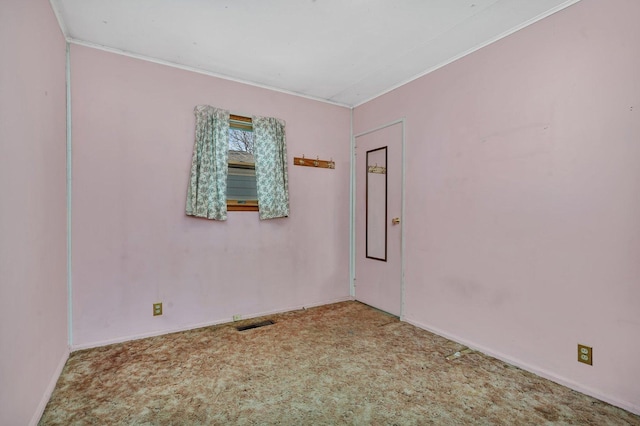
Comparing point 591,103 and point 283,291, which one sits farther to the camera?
point 283,291

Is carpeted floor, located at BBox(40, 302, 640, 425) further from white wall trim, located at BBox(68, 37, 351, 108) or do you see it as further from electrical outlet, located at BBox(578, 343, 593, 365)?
white wall trim, located at BBox(68, 37, 351, 108)

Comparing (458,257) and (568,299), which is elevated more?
(458,257)

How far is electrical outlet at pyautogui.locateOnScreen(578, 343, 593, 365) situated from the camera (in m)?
1.97

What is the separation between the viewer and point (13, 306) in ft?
4.68

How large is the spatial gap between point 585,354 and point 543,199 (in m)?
1.03

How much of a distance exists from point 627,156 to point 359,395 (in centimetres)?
216

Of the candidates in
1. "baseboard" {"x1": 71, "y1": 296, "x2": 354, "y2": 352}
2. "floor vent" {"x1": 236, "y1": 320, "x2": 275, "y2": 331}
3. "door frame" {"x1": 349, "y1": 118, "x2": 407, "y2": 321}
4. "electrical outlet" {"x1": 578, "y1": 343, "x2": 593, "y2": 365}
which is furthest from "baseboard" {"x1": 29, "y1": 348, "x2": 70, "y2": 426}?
"electrical outlet" {"x1": 578, "y1": 343, "x2": 593, "y2": 365}

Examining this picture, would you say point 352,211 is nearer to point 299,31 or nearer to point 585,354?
point 299,31

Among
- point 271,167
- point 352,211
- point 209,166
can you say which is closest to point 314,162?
point 271,167

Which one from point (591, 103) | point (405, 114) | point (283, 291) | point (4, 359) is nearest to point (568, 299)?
point (591, 103)

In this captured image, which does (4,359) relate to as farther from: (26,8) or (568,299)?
(568,299)

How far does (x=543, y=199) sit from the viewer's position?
2.20 m

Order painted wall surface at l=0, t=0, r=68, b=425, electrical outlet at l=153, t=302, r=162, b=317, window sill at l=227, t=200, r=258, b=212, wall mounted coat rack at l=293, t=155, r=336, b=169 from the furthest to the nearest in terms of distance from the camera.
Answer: wall mounted coat rack at l=293, t=155, r=336, b=169 < window sill at l=227, t=200, r=258, b=212 < electrical outlet at l=153, t=302, r=162, b=317 < painted wall surface at l=0, t=0, r=68, b=425

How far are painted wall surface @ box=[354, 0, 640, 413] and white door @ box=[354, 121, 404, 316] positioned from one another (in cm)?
34
